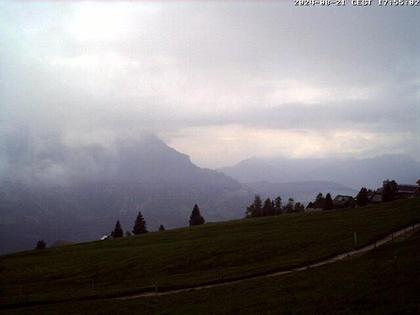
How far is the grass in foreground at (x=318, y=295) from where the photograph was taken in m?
23.6

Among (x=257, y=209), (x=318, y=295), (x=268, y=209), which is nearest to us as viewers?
(x=318, y=295)

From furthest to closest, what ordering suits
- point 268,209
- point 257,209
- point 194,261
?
point 257,209 → point 268,209 → point 194,261

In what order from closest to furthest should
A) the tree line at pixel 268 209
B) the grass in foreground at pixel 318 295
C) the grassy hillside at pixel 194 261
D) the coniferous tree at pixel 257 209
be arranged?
the grass in foreground at pixel 318 295 < the grassy hillside at pixel 194 261 < the tree line at pixel 268 209 < the coniferous tree at pixel 257 209

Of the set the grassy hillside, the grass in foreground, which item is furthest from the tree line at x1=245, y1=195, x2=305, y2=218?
the grass in foreground

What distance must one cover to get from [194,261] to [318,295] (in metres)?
30.3

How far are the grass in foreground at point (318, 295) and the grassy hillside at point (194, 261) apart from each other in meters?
6.11

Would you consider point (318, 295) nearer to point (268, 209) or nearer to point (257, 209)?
point (268, 209)

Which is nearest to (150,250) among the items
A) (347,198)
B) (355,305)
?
(355,305)

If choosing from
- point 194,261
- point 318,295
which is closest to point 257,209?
point 194,261

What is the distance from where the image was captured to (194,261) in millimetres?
55781

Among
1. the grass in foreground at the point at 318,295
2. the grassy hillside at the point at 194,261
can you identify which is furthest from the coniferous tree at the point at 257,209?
the grass in foreground at the point at 318,295

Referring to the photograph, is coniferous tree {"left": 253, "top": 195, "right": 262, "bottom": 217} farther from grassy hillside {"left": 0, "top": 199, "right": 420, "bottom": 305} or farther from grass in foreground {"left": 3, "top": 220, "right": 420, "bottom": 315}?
grass in foreground {"left": 3, "top": 220, "right": 420, "bottom": 315}

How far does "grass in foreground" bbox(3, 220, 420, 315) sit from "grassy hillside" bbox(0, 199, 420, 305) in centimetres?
A: 611

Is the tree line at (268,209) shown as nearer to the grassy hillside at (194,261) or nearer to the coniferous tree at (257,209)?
the coniferous tree at (257,209)
